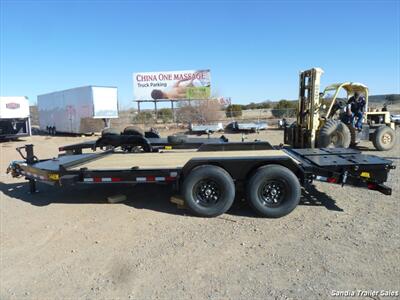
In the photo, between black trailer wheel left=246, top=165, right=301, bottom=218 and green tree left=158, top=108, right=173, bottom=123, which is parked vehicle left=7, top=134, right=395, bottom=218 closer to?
black trailer wheel left=246, top=165, right=301, bottom=218

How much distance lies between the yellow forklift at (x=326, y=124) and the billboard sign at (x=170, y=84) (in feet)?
87.4

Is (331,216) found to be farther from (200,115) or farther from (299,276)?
(200,115)

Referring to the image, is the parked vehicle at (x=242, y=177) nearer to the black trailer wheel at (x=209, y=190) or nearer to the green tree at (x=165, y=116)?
the black trailer wheel at (x=209, y=190)

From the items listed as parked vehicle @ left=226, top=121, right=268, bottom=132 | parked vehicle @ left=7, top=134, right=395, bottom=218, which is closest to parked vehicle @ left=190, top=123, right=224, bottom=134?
parked vehicle @ left=226, top=121, right=268, bottom=132

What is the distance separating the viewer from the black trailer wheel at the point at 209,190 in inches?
217

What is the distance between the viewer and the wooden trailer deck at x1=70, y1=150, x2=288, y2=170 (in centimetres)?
601

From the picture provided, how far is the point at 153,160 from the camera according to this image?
22.0 ft

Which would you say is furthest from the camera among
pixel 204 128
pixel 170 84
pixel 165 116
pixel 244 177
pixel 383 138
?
pixel 165 116

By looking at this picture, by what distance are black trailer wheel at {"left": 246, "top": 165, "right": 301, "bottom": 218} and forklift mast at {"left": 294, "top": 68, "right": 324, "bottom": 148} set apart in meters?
6.22

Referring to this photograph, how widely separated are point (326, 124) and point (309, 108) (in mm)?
736

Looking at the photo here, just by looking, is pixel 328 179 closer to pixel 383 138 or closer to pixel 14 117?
pixel 383 138

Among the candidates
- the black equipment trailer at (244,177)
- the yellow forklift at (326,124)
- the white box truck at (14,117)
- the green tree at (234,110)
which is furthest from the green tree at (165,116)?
the black equipment trailer at (244,177)

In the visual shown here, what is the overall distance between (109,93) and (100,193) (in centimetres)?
1676

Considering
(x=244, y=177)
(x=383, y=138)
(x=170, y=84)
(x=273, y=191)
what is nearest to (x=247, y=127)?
(x=383, y=138)
